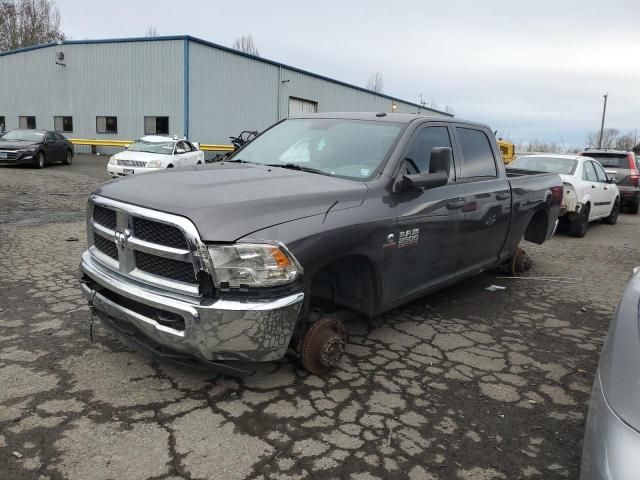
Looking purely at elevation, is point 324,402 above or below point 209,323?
below

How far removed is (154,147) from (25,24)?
41.8 m

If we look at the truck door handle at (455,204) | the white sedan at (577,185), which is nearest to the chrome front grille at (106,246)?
the truck door handle at (455,204)

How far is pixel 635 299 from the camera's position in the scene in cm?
221

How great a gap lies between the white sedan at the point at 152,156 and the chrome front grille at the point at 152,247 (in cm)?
1123

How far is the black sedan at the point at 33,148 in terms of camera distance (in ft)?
55.5

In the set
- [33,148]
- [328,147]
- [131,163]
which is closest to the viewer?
[328,147]

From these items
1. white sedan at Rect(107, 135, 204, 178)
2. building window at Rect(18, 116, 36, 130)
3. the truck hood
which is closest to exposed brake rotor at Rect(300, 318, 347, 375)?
the truck hood

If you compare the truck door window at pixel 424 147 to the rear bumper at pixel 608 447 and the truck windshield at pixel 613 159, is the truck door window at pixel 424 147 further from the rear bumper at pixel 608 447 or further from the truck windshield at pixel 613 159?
the truck windshield at pixel 613 159

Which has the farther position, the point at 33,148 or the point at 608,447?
the point at 33,148

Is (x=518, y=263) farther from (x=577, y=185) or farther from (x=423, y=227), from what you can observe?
(x=577, y=185)

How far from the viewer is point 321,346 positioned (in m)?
3.37

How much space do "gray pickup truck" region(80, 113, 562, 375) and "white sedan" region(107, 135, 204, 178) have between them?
10.8 meters

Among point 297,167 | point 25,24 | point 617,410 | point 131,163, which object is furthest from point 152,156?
point 25,24

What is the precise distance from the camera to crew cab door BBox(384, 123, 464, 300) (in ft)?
12.3
